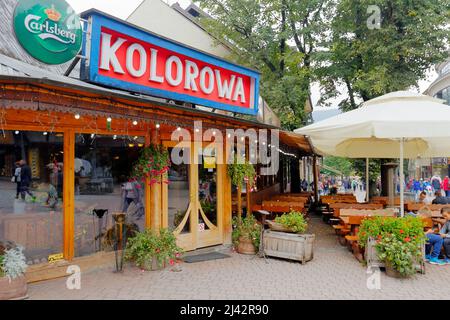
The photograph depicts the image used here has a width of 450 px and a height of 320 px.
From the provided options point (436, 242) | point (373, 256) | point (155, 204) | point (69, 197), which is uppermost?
point (69, 197)

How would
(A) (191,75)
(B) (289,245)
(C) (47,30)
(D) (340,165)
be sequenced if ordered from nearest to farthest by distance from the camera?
(C) (47,30) < (B) (289,245) < (A) (191,75) < (D) (340,165)

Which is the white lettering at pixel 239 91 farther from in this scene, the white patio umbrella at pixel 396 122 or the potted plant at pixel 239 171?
the white patio umbrella at pixel 396 122

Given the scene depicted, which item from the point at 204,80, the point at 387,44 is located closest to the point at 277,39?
the point at 387,44

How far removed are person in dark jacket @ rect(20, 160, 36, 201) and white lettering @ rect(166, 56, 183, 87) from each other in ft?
9.96

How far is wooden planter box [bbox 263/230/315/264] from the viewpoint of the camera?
24.3 feet

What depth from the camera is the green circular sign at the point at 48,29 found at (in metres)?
6.12

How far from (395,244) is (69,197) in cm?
575

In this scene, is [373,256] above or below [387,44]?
below

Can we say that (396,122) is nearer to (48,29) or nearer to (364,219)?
(364,219)

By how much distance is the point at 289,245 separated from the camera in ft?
24.7

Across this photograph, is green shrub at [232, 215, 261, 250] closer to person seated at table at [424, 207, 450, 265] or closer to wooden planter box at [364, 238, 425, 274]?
wooden planter box at [364, 238, 425, 274]

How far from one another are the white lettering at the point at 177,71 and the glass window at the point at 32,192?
2371 mm

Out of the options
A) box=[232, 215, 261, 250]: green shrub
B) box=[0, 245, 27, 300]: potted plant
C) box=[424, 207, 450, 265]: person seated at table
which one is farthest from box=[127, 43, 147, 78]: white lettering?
box=[424, 207, 450, 265]: person seated at table

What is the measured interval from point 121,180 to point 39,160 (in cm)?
163
